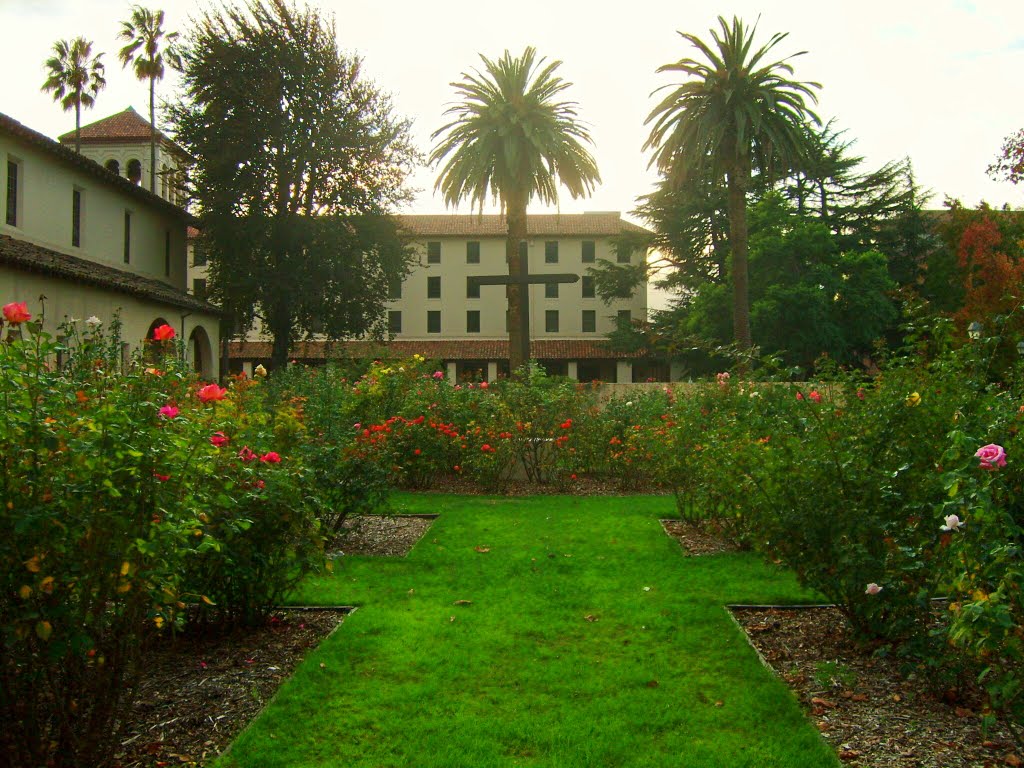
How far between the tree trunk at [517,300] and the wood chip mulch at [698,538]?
811 centimetres

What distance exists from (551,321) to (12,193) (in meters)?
37.1

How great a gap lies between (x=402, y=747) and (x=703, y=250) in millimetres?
40088

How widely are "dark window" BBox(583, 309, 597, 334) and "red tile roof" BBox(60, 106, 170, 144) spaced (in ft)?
87.4

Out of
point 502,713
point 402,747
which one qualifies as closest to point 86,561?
point 402,747

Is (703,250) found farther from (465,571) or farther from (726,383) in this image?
(465,571)

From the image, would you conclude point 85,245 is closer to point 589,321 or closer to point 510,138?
point 510,138

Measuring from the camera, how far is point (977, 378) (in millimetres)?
4914

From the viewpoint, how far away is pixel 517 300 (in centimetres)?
2034

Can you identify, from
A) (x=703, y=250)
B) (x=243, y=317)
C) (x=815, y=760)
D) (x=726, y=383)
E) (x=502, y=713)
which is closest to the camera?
(x=815, y=760)

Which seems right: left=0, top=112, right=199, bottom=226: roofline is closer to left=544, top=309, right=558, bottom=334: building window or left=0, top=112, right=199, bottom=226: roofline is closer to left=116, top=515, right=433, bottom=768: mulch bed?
left=116, top=515, right=433, bottom=768: mulch bed

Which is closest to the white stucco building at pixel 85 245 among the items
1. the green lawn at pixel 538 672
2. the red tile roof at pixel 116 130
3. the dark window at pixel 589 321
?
the green lawn at pixel 538 672

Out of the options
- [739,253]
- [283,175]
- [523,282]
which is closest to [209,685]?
[523,282]

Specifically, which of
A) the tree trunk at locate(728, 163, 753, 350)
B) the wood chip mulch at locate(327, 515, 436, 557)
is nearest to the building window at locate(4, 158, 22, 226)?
the wood chip mulch at locate(327, 515, 436, 557)

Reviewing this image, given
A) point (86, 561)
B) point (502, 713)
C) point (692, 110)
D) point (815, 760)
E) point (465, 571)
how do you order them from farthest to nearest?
point (692, 110) < point (465, 571) < point (502, 713) < point (815, 760) < point (86, 561)
